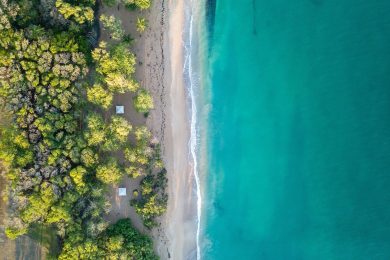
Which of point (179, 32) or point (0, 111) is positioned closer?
point (0, 111)

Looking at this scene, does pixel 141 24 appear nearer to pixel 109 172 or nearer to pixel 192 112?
pixel 192 112

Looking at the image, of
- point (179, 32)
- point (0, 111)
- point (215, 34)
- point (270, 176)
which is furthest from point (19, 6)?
point (270, 176)

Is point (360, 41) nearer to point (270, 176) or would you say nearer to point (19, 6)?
point (270, 176)

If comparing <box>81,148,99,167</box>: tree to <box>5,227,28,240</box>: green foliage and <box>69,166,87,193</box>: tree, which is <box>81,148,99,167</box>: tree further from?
<box>5,227,28,240</box>: green foliage

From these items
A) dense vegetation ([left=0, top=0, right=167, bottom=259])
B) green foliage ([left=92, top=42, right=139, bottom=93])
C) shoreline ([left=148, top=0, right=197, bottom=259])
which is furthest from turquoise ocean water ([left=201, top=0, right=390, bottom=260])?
dense vegetation ([left=0, top=0, right=167, bottom=259])

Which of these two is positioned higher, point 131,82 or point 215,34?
point 215,34

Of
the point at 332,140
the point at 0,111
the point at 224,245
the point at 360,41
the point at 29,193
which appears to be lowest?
the point at 224,245
